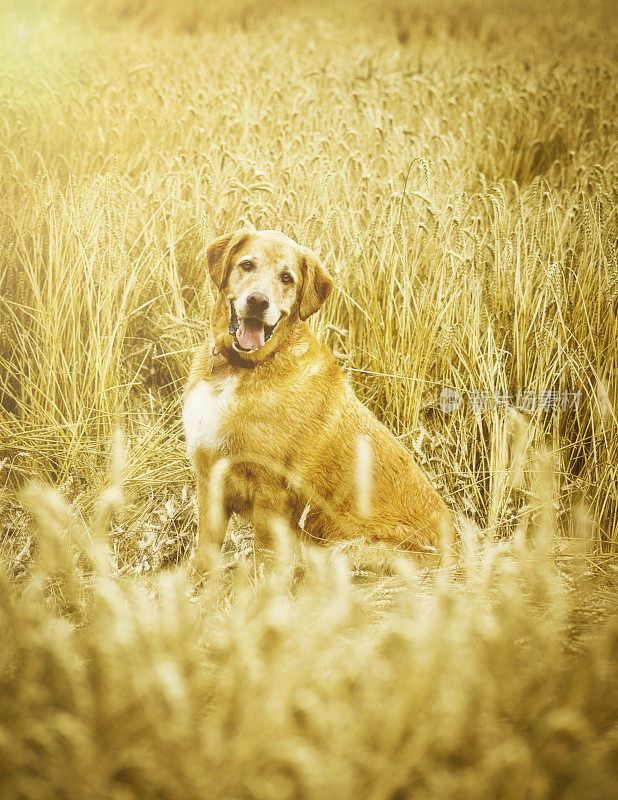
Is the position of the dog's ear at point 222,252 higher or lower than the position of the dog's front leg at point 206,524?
higher

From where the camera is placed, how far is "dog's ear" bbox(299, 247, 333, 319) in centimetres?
172

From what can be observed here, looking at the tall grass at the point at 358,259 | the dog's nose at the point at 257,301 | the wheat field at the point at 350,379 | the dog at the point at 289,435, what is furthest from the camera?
the tall grass at the point at 358,259

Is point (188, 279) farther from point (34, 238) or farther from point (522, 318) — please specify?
point (522, 318)

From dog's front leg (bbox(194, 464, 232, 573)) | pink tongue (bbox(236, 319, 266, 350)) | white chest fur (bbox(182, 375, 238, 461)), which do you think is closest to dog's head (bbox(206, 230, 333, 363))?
pink tongue (bbox(236, 319, 266, 350))

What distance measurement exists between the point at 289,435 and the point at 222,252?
1.85 ft

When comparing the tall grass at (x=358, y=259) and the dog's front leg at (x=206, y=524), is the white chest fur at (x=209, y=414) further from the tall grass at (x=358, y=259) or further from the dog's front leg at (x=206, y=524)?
the tall grass at (x=358, y=259)

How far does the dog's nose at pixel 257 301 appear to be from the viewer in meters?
1.56

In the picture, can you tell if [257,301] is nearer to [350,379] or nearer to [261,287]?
[261,287]

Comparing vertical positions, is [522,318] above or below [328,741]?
above

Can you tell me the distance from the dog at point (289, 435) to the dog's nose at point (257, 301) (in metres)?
0.07

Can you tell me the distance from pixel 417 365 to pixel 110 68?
2324mm

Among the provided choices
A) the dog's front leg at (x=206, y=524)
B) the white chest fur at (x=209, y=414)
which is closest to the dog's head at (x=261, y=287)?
the white chest fur at (x=209, y=414)

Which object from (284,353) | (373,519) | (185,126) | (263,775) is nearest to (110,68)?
(185,126)

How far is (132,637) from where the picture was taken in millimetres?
925
